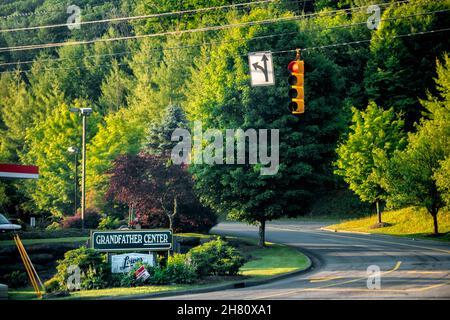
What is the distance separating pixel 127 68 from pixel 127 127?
1488 inches

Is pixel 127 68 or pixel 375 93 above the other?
pixel 127 68

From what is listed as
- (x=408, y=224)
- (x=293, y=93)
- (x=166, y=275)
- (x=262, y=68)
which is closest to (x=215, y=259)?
(x=166, y=275)

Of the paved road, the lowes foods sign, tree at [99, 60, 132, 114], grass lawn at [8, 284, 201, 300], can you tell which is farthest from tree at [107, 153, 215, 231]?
tree at [99, 60, 132, 114]

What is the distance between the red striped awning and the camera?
37406 millimetres

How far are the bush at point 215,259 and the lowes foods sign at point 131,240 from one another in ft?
4.21

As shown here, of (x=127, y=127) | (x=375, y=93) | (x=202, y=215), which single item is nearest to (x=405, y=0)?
(x=375, y=93)

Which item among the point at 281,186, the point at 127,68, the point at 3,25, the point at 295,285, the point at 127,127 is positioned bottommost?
the point at 295,285

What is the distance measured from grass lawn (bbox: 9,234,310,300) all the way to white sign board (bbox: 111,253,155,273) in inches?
72.6

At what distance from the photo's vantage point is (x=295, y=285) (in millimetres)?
29281

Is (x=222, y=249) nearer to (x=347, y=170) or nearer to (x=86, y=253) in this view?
(x=86, y=253)

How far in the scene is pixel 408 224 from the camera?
2270 inches

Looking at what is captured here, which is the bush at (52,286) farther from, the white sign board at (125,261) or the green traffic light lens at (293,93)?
the green traffic light lens at (293,93)

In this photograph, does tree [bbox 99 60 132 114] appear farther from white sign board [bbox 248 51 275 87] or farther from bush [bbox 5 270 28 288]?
white sign board [bbox 248 51 275 87]
